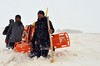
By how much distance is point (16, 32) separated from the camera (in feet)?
45.1

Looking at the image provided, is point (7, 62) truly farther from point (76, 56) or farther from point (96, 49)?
point (96, 49)

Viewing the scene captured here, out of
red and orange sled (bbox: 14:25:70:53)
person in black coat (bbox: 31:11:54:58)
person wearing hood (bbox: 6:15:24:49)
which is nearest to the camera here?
person in black coat (bbox: 31:11:54:58)

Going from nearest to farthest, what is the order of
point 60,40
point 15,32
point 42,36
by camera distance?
1. point 42,36
2. point 60,40
3. point 15,32

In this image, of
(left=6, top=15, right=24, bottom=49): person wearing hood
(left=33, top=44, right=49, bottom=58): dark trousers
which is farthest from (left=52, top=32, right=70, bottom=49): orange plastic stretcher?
(left=6, top=15, right=24, bottom=49): person wearing hood

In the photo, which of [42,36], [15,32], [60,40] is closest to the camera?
[42,36]

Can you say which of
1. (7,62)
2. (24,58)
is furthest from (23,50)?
(7,62)

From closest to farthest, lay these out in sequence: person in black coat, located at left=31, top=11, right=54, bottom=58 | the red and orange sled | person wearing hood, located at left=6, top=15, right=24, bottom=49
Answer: person in black coat, located at left=31, top=11, right=54, bottom=58
the red and orange sled
person wearing hood, located at left=6, top=15, right=24, bottom=49

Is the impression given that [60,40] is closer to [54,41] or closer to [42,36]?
Answer: [54,41]

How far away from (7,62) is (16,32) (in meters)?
3.38

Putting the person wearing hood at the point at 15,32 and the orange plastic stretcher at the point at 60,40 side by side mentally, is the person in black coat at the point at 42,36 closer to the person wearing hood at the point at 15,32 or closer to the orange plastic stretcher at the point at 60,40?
the orange plastic stretcher at the point at 60,40

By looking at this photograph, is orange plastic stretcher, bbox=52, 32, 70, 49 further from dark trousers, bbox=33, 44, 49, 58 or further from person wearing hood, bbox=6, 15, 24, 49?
person wearing hood, bbox=6, 15, 24, 49

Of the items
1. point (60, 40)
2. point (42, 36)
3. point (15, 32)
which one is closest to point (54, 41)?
point (60, 40)

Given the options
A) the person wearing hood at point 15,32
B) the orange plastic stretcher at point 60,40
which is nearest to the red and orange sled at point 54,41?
the orange plastic stretcher at point 60,40

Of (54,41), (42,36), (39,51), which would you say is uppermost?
(42,36)
